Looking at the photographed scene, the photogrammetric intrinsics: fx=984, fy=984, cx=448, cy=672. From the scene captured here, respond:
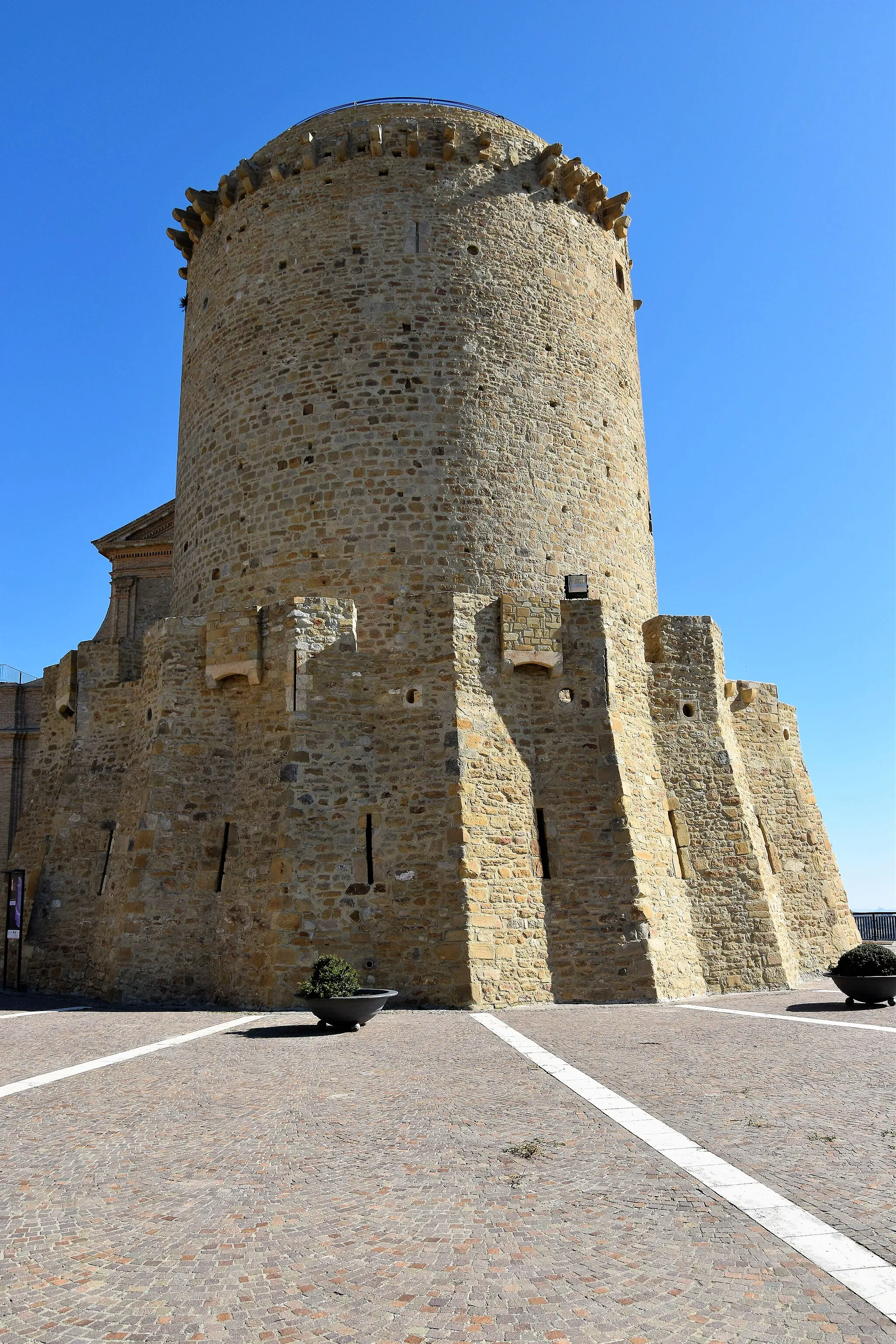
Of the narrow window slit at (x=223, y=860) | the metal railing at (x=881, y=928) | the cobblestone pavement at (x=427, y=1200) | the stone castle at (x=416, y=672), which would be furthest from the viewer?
the metal railing at (x=881, y=928)

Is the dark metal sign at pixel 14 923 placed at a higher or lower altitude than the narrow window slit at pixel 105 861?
lower

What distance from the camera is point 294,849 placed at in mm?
13633

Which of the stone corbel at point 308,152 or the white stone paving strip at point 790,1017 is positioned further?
the stone corbel at point 308,152

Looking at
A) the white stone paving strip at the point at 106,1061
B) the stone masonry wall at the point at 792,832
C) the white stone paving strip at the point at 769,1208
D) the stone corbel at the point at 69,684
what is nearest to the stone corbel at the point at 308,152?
the stone corbel at the point at 69,684

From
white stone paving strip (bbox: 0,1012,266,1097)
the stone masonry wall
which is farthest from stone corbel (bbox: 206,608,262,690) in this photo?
the stone masonry wall

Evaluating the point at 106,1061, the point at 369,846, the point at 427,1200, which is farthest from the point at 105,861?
the point at 427,1200

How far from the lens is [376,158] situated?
1755cm

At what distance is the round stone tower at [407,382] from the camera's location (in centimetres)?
1598

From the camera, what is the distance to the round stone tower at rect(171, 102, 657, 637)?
52.4 feet

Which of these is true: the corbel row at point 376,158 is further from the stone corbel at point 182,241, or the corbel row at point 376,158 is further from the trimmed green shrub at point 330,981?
the trimmed green shrub at point 330,981

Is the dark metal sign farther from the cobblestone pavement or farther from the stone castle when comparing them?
the cobblestone pavement

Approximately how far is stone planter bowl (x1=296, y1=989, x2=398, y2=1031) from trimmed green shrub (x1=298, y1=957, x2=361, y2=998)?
0.05 metres

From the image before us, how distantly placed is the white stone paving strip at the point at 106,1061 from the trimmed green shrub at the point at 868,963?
24.6ft

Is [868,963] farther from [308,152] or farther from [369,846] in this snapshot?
[308,152]
